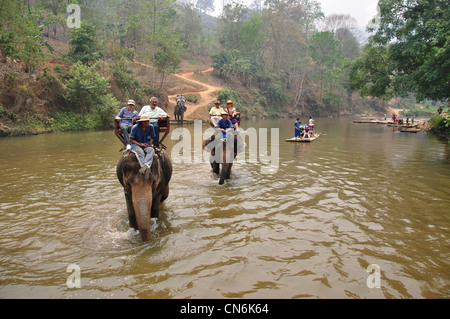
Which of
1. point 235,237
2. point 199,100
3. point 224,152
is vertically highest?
point 199,100

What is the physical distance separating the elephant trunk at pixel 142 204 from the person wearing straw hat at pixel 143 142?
240mm

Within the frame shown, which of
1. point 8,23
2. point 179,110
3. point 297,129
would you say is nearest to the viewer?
point 297,129

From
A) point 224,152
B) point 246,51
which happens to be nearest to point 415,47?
point 224,152

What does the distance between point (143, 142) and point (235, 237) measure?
98.7 inches

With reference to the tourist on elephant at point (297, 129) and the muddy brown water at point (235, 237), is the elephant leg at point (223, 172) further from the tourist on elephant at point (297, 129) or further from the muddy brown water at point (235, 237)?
the tourist on elephant at point (297, 129)

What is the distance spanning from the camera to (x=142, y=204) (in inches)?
190

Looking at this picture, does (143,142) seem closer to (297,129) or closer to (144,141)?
(144,141)

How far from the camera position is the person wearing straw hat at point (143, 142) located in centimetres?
505

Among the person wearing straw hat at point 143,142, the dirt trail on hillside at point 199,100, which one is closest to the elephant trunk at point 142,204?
the person wearing straw hat at point 143,142

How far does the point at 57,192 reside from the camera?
7.91 metres

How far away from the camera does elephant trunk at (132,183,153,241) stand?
4820 millimetres

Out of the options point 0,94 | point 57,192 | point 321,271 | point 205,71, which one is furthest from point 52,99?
point 205,71

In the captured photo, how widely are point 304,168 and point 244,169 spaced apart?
2.29 meters

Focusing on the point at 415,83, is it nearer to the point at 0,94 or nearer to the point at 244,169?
the point at 244,169
